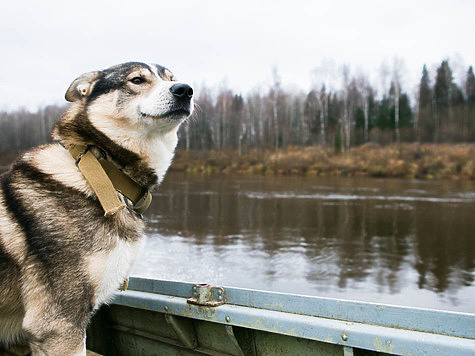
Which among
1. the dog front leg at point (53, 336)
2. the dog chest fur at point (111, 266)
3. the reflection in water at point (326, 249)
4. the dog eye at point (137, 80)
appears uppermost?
the dog eye at point (137, 80)

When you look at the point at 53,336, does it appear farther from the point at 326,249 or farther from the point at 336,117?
the point at 336,117

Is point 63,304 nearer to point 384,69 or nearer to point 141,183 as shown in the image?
point 141,183

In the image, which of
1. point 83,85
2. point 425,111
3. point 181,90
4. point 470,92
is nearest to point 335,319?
point 181,90

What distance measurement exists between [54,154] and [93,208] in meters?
0.46

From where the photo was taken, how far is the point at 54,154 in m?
2.62

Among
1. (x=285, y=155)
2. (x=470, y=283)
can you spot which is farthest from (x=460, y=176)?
(x=470, y=283)

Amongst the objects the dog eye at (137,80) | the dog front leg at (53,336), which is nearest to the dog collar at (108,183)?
the dog eye at (137,80)

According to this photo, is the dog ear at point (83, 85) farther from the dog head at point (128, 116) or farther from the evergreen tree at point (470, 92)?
the evergreen tree at point (470, 92)

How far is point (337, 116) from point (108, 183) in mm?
69446

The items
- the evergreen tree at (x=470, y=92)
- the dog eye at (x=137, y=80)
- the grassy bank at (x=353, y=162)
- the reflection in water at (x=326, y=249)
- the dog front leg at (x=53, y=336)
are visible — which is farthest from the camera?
the evergreen tree at (x=470, y=92)

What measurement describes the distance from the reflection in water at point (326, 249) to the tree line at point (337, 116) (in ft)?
132

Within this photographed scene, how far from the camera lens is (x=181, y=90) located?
279 cm

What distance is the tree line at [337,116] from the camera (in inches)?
2440

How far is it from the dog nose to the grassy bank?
147ft
